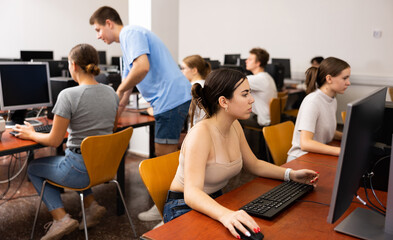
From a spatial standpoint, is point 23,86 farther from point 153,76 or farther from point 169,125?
point 169,125

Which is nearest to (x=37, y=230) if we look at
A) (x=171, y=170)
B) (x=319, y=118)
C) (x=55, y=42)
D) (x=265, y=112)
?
(x=171, y=170)

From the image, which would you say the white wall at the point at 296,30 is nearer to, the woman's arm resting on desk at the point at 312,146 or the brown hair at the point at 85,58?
the woman's arm resting on desk at the point at 312,146

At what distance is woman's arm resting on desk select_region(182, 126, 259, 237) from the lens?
105cm

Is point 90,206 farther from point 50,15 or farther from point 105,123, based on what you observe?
point 50,15

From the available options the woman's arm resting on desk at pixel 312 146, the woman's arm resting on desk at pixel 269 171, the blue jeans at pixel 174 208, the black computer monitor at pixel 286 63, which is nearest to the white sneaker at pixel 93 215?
the blue jeans at pixel 174 208

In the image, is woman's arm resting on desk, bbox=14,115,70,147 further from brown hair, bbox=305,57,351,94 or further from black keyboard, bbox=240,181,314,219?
brown hair, bbox=305,57,351,94

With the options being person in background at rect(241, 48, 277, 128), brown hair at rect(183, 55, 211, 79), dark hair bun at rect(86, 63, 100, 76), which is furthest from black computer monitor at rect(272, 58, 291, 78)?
dark hair bun at rect(86, 63, 100, 76)

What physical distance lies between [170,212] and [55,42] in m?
7.59

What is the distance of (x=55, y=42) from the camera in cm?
806

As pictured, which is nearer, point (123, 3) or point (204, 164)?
point (204, 164)

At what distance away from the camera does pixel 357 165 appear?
953 millimetres

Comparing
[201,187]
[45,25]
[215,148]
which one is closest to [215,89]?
[215,148]

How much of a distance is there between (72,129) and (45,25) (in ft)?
21.2

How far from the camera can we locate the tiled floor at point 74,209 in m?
2.48
